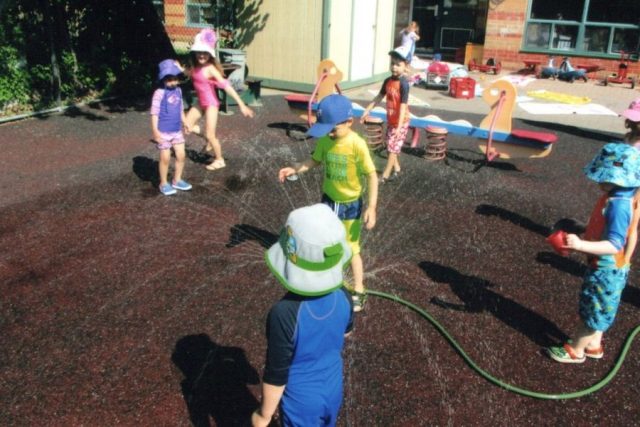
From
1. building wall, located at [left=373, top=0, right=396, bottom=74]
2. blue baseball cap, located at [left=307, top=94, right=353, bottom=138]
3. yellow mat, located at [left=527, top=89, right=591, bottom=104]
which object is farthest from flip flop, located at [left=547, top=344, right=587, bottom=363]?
building wall, located at [left=373, top=0, right=396, bottom=74]

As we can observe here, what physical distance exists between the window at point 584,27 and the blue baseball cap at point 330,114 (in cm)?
1751

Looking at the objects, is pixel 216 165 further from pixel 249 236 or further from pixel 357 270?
pixel 357 270

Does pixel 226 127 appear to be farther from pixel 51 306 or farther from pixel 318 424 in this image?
pixel 318 424

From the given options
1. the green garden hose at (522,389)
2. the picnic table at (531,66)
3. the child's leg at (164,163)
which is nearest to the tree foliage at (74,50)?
the child's leg at (164,163)

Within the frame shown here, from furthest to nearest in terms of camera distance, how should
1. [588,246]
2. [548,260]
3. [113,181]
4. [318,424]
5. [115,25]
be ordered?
[115,25]
[113,181]
[548,260]
[588,246]
[318,424]

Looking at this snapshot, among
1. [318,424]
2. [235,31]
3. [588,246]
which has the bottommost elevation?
[318,424]

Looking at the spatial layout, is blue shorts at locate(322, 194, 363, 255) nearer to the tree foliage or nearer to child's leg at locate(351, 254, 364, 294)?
child's leg at locate(351, 254, 364, 294)

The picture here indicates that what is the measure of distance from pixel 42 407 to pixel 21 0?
11464 mm

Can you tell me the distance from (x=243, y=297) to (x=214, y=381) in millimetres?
1109

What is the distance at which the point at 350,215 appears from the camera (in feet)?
14.8

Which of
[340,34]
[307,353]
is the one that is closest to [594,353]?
[307,353]

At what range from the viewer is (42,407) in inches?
139

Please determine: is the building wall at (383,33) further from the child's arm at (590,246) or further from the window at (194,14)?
the child's arm at (590,246)

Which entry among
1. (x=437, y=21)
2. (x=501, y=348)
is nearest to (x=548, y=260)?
(x=501, y=348)
